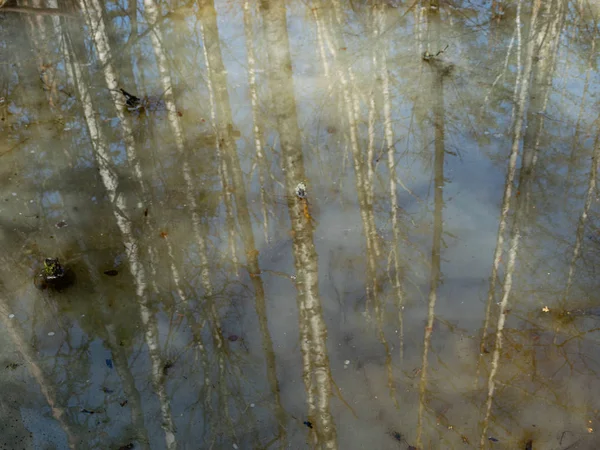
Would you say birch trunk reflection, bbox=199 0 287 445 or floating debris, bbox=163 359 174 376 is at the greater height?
birch trunk reflection, bbox=199 0 287 445

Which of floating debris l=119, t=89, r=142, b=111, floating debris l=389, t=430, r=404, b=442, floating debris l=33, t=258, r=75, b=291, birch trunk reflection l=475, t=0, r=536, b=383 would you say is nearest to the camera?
floating debris l=389, t=430, r=404, b=442

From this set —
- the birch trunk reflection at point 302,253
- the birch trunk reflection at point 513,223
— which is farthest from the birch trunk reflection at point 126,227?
the birch trunk reflection at point 513,223

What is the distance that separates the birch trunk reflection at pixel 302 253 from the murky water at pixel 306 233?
0.06 feet

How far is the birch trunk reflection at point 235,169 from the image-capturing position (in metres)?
3.58

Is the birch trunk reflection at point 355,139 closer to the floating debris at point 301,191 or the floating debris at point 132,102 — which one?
the floating debris at point 301,191

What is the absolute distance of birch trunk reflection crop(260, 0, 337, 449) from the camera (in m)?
3.36

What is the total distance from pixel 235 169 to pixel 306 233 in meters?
1.11

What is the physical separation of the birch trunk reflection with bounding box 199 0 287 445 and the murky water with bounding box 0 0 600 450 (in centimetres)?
2

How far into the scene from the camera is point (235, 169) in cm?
512

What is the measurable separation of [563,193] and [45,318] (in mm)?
4165

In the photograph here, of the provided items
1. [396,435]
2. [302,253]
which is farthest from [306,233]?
[396,435]

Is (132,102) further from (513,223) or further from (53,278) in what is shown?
(513,223)

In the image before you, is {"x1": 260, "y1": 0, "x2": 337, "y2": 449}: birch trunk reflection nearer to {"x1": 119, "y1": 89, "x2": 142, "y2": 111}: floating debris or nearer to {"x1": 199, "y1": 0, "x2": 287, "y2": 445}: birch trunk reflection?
{"x1": 199, "y1": 0, "x2": 287, "y2": 445}: birch trunk reflection

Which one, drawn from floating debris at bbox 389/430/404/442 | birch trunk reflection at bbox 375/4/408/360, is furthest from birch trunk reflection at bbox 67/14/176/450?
birch trunk reflection at bbox 375/4/408/360
